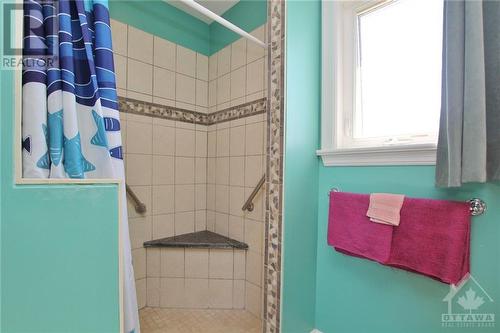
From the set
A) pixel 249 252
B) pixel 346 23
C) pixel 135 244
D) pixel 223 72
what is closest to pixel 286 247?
pixel 249 252

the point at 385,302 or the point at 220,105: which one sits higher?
the point at 220,105

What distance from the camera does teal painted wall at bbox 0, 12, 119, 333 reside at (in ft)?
1.77

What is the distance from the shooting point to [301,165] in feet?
4.14

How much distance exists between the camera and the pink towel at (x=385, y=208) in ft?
3.37

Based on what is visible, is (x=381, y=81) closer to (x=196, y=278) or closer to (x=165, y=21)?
(x=165, y=21)

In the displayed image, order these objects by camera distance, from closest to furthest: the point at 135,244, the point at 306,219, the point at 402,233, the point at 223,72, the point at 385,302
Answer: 1. the point at 402,233
2. the point at 385,302
3. the point at 306,219
4. the point at 135,244
5. the point at 223,72

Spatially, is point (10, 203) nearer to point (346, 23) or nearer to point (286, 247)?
point (286, 247)

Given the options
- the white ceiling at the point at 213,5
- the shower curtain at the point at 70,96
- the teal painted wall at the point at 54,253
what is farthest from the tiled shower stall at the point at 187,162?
the teal painted wall at the point at 54,253

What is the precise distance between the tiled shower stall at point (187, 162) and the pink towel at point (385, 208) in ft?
2.56

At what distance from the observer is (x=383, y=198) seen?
1.07m

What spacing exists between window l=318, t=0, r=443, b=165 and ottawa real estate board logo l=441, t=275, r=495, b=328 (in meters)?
0.51

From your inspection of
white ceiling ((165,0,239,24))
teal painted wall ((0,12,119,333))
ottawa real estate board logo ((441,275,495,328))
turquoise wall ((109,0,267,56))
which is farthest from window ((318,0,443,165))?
teal painted wall ((0,12,119,333))

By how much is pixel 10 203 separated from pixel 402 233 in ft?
4.22

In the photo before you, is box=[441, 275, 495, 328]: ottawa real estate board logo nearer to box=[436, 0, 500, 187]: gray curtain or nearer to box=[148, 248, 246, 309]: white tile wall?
box=[436, 0, 500, 187]: gray curtain
